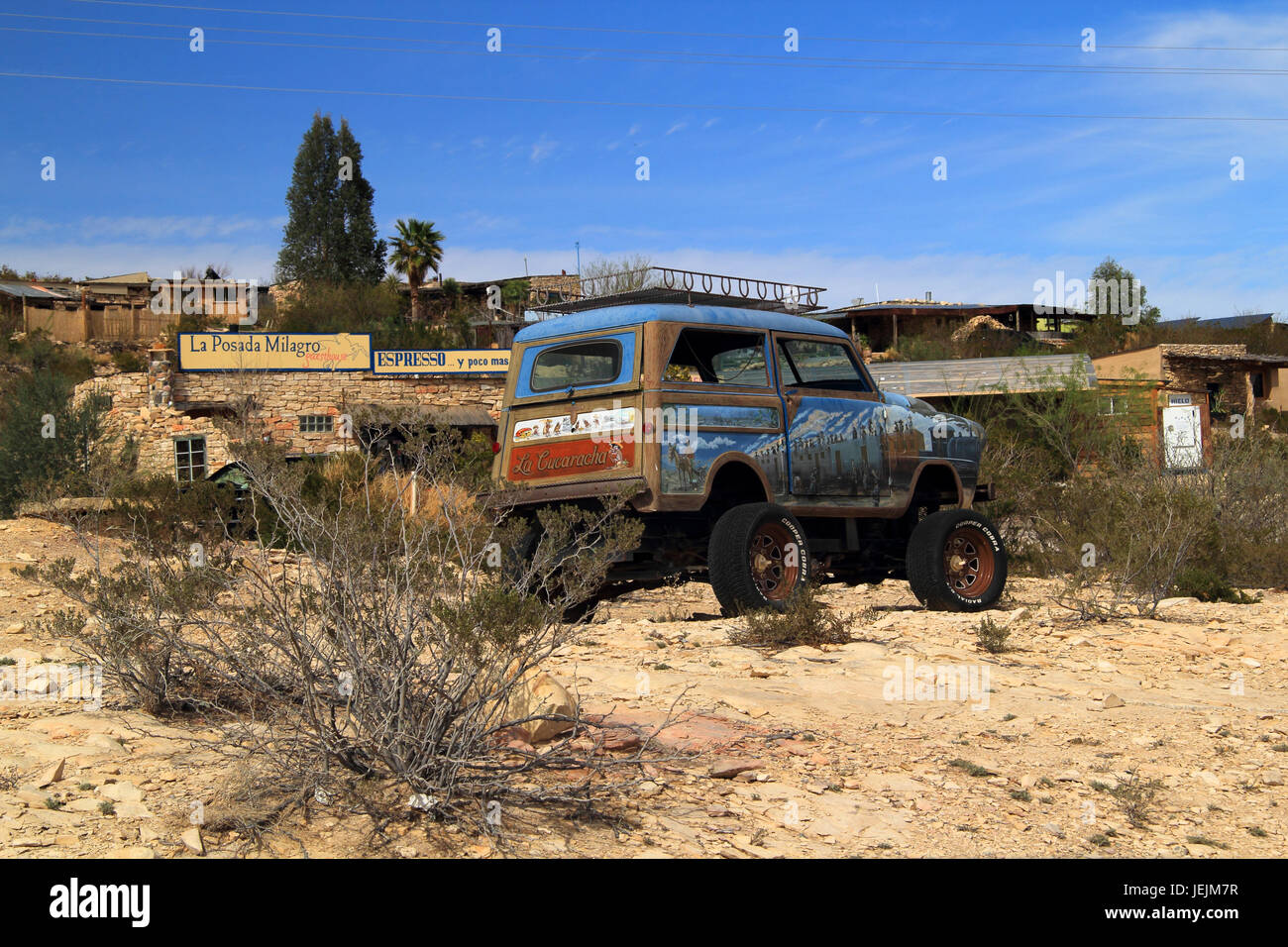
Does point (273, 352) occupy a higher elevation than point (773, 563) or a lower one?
higher

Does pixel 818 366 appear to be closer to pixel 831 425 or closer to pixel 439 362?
pixel 831 425

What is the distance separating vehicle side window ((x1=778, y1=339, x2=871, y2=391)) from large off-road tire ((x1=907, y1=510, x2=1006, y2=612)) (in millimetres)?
1458

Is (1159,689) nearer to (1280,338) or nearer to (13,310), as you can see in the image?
(1280,338)

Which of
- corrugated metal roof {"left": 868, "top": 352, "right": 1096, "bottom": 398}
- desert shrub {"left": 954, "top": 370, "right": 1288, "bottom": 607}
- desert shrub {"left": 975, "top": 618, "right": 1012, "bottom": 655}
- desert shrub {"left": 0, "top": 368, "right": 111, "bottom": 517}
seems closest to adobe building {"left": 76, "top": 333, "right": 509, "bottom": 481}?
desert shrub {"left": 0, "top": 368, "right": 111, "bottom": 517}

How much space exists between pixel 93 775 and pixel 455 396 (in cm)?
2936

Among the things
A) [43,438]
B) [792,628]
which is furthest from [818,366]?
[43,438]

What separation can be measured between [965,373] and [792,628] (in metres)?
25.2

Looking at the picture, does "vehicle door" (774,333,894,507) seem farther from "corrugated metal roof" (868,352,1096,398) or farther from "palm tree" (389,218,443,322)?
"palm tree" (389,218,443,322)

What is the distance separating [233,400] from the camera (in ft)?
96.3

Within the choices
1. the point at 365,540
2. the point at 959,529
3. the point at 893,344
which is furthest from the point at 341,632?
the point at 893,344

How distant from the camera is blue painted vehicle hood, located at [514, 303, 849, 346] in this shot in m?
8.27

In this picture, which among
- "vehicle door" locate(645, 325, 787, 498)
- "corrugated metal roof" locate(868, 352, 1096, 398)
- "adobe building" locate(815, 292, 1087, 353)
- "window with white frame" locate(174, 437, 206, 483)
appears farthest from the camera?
"adobe building" locate(815, 292, 1087, 353)

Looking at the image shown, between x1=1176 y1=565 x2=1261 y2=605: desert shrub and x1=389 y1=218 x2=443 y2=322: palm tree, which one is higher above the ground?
x1=389 y1=218 x2=443 y2=322: palm tree

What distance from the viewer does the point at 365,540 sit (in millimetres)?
4574
